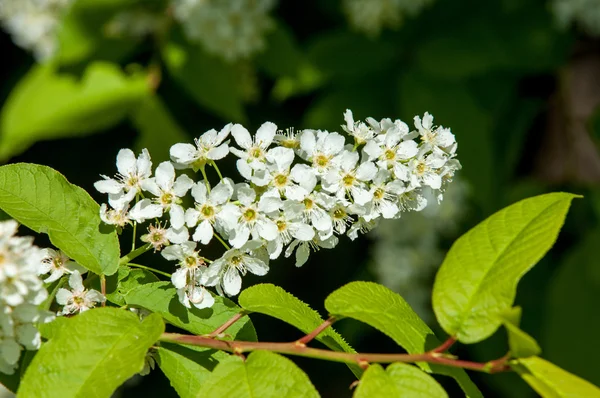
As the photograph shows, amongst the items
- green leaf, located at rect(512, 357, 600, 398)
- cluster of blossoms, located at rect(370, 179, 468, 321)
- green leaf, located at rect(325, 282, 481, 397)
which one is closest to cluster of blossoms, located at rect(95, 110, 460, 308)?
green leaf, located at rect(325, 282, 481, 397)

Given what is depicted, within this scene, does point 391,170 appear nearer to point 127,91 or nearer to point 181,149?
point 181,149

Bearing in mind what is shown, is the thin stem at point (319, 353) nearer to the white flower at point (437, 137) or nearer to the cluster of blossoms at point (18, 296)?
the cluster of blossoms at point (18, 296)

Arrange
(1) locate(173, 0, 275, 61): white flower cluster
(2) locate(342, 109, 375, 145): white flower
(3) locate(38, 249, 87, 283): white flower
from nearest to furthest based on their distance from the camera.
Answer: (3) locate(38, 249, 87, 283): white flower, (2) locate(342, 109, 375, 145): white flower, (1) locate(173, 0, 275, 61): white flower cluster

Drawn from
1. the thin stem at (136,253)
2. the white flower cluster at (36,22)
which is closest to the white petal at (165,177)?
the thin stem at (136,253)

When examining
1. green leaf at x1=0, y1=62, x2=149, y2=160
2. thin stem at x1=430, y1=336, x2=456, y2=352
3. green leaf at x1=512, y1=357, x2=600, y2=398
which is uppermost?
green leaf at x1=512, y1=357, x2=600, y2=398

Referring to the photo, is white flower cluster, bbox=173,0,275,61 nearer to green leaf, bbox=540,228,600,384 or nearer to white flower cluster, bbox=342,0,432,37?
white flower cluster, bbox=342,0,432,37
